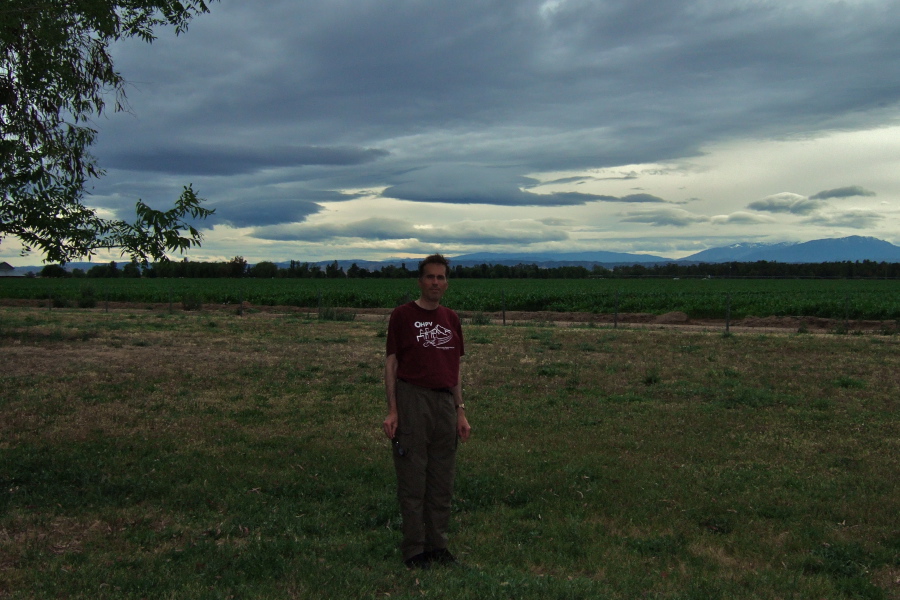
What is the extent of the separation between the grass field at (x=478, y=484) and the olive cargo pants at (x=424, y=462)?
30cm

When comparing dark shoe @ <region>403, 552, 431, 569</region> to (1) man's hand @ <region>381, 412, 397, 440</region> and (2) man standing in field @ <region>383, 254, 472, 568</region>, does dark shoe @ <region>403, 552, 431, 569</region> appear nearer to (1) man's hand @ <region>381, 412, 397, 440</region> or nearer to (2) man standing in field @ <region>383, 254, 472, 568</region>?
(2) man standing in field @ <region>383, 254, 472, 568</region>

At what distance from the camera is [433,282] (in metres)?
5.21

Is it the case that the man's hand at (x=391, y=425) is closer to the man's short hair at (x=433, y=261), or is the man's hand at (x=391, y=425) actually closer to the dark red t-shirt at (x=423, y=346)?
the dark red t-shirt at (x=423, y=346)

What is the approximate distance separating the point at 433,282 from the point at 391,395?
2.89 feet

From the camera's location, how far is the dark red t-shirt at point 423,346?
16.8 ft

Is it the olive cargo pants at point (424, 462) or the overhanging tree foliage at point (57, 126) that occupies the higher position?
the overhanging tree foliage at point (57, 126)

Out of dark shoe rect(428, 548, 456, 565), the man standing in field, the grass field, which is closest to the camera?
the grass field

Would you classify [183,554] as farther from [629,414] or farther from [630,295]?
[630,295]

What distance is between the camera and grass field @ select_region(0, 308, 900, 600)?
5.01 meters

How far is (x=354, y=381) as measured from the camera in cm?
1361

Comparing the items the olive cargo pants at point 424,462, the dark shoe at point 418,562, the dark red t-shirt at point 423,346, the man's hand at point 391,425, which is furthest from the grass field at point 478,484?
the dark red t-shirt at point 423,346

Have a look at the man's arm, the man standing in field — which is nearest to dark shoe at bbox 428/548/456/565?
the man standing in field

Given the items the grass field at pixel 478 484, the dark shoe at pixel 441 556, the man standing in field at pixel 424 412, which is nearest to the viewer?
the grass field at pixel 478 484

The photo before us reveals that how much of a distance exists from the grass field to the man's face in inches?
77.5
